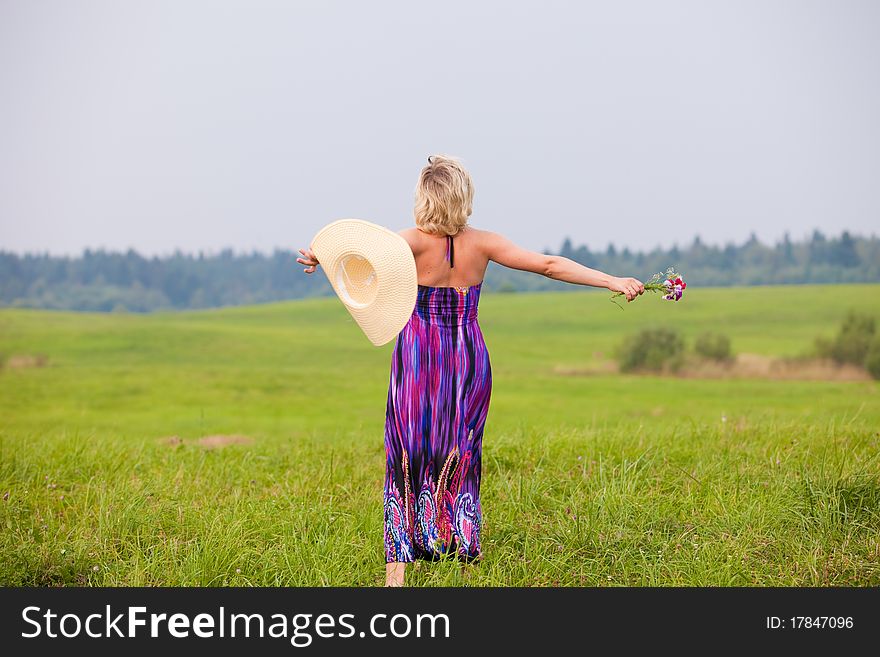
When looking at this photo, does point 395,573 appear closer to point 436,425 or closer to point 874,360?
point 436,425

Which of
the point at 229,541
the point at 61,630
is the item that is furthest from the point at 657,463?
the point at 61,630

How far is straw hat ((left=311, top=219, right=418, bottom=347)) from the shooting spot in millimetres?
4906

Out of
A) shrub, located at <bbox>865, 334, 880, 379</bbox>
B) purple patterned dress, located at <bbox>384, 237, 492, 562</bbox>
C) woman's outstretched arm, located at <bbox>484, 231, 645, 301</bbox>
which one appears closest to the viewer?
woman's outstretched arm, located at <bbox>484, 231, 645, 301</bbox>

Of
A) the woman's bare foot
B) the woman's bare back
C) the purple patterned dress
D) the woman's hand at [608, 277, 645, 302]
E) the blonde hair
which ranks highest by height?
the blonde hair

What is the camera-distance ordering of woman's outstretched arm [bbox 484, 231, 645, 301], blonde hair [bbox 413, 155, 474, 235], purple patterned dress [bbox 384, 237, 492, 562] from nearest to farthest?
1. blonde hair [bbox 413, 155, 474, 235]
2. woman's outstretched arm [bbox 484, 231, 645, 301]
3. purple patterned dress [bbox 384, 237, 492, 562]

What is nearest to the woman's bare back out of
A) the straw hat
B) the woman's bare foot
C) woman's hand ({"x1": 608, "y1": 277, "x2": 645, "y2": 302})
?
the straw hat

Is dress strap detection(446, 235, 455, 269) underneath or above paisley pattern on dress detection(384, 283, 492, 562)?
above

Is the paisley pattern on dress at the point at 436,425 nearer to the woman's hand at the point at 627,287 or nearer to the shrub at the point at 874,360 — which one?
the woman's hand at the point at 627,287

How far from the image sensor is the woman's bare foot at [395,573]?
17.3ft

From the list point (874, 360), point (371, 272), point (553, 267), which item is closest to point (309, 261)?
point (371, 272)

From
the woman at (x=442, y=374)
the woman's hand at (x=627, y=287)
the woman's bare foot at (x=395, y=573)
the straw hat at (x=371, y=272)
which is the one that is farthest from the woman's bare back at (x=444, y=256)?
the woman's bare foot at (x=395, y=573)

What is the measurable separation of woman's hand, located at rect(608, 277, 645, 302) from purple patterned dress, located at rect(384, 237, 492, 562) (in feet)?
2.58

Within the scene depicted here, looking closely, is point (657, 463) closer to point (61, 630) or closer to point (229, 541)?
point (229, 541)

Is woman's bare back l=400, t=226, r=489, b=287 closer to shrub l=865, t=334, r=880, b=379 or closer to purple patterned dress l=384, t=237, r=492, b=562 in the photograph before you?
purple patterned dress l=384, t=237, r=492, b=562
